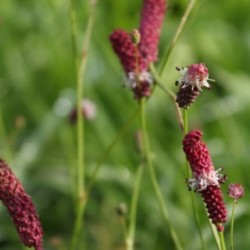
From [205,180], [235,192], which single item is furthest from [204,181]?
[235,192]

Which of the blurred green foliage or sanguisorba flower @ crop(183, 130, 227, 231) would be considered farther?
the blurred green foliage

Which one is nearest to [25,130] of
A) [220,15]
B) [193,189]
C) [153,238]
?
[153,238]

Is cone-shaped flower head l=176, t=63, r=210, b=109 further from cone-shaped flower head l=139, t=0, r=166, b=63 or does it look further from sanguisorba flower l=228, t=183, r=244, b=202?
cone-shaped flower head l=139, t=0, r=166, b=63

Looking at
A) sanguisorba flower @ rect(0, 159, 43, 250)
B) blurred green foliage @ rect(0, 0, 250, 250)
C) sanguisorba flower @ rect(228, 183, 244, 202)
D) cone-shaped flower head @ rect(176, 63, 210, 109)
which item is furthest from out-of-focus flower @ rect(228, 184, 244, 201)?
blurred green foliage @ rect(0, 0, 250, 250)

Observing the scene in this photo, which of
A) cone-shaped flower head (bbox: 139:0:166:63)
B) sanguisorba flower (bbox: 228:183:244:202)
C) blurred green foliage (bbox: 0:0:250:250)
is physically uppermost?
blurred green foliage (bbox: 0:0:250:250)

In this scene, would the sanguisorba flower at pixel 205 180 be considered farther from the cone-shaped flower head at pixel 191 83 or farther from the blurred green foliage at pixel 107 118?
the blurred green foliage at pixel 107 118

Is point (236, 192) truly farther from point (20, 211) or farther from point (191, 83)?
point (20, 211)

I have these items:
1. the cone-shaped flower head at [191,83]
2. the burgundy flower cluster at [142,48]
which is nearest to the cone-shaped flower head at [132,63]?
the burgundy flower cluster at [142,48]

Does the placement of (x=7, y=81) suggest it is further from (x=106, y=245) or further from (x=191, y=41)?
(x=106, y=245)
